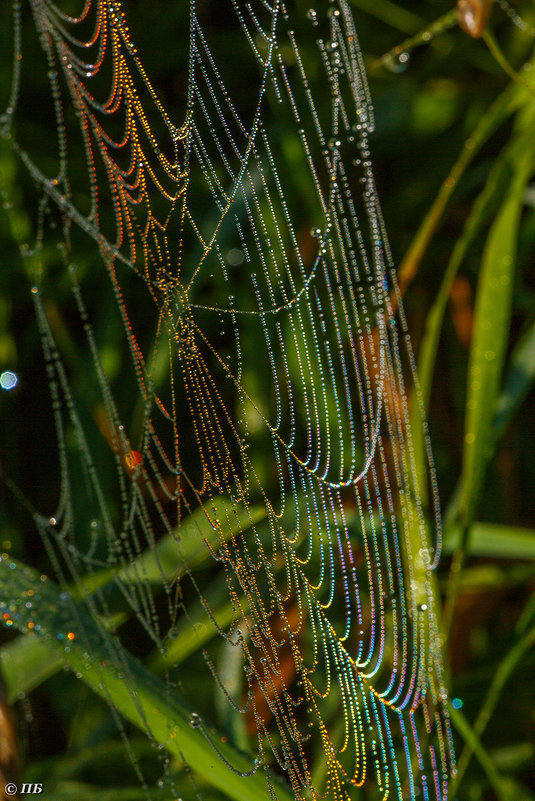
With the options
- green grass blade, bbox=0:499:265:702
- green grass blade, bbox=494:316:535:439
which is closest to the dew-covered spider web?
green grass blade, bbox=0:499:265:702

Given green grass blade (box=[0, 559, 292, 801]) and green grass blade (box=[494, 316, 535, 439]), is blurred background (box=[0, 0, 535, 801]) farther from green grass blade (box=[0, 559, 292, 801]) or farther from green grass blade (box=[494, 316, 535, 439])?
green grass blade (box=[0, 559, 292, 801])

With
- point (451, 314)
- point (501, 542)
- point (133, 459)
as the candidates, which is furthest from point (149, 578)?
point (451, 314)

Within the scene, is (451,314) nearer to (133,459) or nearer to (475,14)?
(475,14)

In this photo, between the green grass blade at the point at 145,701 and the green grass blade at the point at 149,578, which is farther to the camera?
the green grass blade at the point at 149,578

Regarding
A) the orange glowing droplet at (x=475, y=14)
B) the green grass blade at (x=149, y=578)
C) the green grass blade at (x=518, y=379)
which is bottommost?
the green grass blade at (x=149, y=578)

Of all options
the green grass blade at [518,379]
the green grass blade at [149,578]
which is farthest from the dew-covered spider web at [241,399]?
the green grass blade at [518,379]

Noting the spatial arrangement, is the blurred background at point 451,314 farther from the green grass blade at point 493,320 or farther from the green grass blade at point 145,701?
the green grass blade at point 145,701

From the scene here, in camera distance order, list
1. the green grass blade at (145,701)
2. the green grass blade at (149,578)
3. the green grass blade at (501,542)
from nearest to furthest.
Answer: the green grass blade at (145,701) < the green grass blade at (149,578) < the green grass blade at (501,542)
